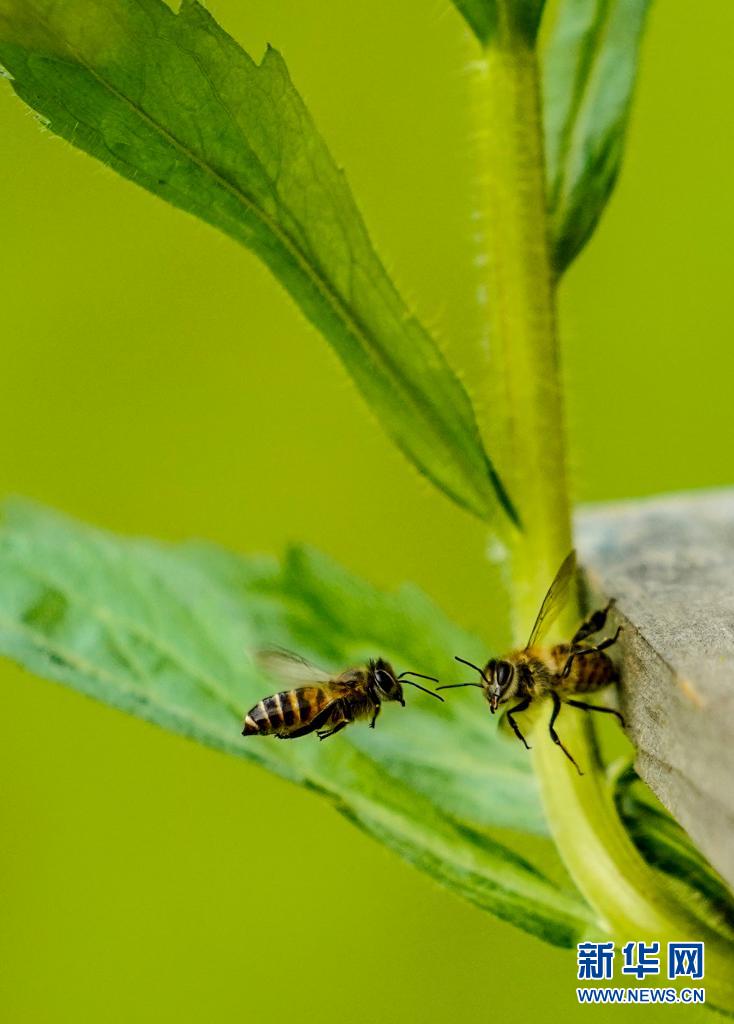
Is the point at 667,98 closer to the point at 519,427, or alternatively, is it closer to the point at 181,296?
the point at 181,296

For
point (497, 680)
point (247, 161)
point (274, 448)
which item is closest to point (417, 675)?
point (497, 680)

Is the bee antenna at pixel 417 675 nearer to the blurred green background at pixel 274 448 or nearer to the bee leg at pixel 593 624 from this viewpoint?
the bee leg at pixel 593 624

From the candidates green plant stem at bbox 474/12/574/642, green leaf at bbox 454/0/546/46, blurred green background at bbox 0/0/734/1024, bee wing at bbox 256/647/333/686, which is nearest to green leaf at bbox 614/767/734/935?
green plant stem at bbox 474/12/574/642

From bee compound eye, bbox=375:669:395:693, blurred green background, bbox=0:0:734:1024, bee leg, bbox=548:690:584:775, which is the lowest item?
bee leg, bbox=548:690:584:775

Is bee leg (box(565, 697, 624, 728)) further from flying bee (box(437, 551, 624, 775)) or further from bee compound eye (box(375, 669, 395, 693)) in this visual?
bee compound eye (box(375, 669, 395, 693))

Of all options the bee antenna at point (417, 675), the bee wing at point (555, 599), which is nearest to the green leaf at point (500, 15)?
the bee wing at point (555, 599)

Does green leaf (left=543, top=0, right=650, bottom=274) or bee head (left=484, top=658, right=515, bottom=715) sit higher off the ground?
green leaf (left=543, top=0, right=650, bottom=274)

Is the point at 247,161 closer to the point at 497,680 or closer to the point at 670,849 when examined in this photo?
the point at 497,680
